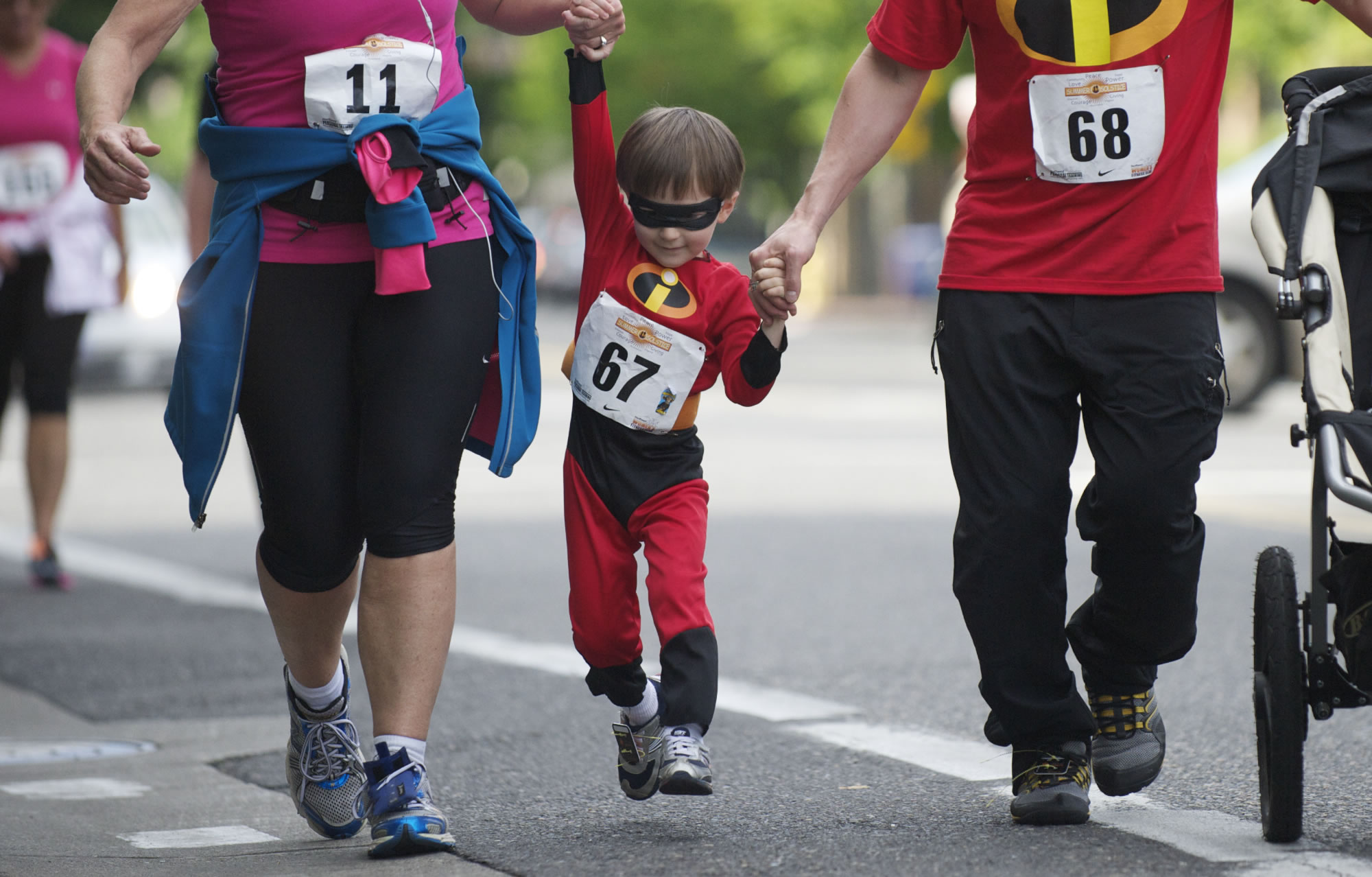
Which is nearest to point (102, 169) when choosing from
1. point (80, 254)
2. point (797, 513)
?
point (80, 254)

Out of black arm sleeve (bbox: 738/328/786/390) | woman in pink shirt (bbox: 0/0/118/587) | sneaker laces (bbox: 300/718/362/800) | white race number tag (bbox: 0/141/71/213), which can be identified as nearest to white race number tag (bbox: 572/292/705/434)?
black arm sleeve (bbox: 738/328/786/390)

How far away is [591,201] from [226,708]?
2.31m

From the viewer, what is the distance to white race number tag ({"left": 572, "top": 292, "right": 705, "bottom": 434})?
3.86 metres

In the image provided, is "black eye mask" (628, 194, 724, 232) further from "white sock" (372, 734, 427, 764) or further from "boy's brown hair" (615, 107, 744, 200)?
"white sock" (372, 734, 427, 764)

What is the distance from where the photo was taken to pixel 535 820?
4.04 m

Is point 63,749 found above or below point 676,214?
below

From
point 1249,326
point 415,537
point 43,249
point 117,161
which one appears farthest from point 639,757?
point 1249,326

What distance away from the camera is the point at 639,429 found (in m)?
3.87

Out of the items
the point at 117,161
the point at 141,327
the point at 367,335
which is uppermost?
the point at 117,161

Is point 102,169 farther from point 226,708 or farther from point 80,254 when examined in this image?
point 80,254

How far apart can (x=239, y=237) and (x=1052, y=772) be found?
1831mm

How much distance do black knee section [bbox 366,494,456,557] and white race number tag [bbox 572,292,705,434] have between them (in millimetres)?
367

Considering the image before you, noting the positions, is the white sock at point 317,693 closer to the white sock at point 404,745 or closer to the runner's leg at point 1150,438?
the white sock at point 404,745

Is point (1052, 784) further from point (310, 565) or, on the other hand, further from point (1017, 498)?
point (310, 565)
